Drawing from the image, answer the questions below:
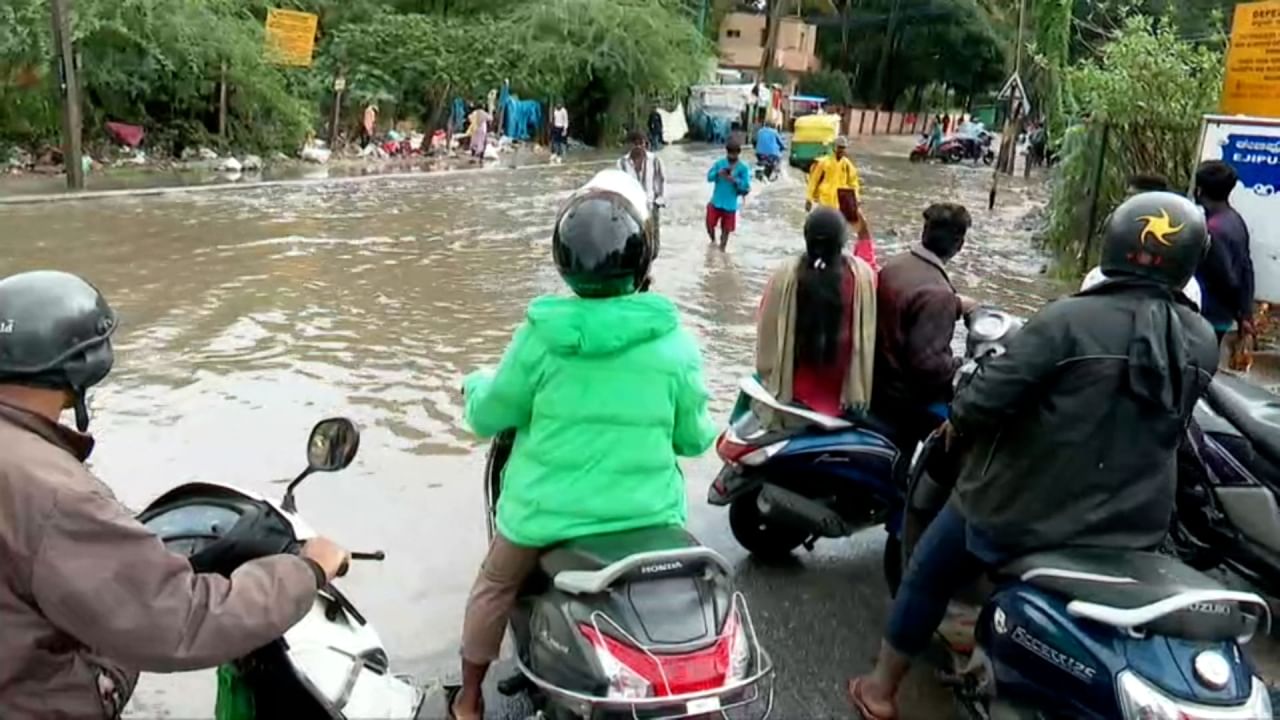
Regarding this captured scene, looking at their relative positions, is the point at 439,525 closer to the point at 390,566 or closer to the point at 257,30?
the point at 390,566

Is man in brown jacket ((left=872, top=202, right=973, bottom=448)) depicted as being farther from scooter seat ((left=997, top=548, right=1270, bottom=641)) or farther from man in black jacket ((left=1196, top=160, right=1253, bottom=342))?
man in black jacket ((left=1196, top=160, right=1253, bottom=342))

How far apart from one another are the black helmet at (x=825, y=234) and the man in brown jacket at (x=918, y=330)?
265mm

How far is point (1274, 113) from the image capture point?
8.18m

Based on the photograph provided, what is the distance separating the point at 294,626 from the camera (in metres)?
2.33

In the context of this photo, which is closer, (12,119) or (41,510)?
(41,510)

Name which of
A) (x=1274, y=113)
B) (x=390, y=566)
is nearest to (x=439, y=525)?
(x=390, y=566)

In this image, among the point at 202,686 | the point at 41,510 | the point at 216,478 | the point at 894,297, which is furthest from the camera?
the point at 216,478

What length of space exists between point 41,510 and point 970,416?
2.15 m

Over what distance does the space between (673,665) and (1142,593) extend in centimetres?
110

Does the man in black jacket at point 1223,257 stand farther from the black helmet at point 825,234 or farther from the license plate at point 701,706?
the license plate at point 701,706

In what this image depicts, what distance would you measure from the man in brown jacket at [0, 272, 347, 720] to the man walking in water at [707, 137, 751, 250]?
11.7 metres

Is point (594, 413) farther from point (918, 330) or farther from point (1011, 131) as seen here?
point (1011, 131)

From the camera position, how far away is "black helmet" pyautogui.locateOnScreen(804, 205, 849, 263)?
4477 mm

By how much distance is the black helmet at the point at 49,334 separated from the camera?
6.68 ft
